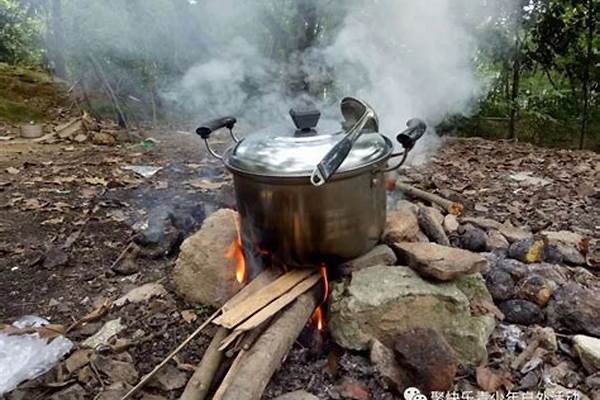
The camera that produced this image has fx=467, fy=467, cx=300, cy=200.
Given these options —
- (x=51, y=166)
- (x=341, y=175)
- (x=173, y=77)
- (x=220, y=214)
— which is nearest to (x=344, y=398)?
(x=341, y=175)

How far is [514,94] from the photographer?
7012mm

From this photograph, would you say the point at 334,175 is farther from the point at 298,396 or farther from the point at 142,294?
the point at 142,294

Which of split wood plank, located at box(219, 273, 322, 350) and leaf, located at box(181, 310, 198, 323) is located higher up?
split wood plank, located at box(219, 273, 322, 350)

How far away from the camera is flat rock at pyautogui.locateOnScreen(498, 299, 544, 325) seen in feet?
7.59

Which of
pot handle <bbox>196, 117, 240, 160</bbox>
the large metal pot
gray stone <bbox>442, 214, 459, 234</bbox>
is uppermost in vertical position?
pot handle <bbox>196, 117, 240, 160</bbox>

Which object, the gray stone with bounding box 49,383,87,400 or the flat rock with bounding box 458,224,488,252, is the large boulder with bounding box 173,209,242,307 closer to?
the gray stone with bounding box 49,383,87,400

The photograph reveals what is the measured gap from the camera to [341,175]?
197cm

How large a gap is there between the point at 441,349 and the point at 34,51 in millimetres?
10836

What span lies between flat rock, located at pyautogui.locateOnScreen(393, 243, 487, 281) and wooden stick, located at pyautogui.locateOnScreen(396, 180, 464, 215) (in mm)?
1323

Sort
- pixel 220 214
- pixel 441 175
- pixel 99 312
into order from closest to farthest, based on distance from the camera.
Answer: pixel 99 312 → pixel 220 214 → pixel 441 175

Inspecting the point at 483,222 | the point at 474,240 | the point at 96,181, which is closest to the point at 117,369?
the point at 474,240

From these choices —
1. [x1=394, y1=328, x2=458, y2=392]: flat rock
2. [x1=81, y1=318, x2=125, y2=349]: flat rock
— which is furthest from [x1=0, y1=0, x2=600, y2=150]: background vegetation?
[x1=394, y1=328, x2=458, y2=392]: flat rock

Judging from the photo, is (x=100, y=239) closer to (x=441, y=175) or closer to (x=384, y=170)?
(x=384, y=170)

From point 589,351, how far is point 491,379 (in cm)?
46
